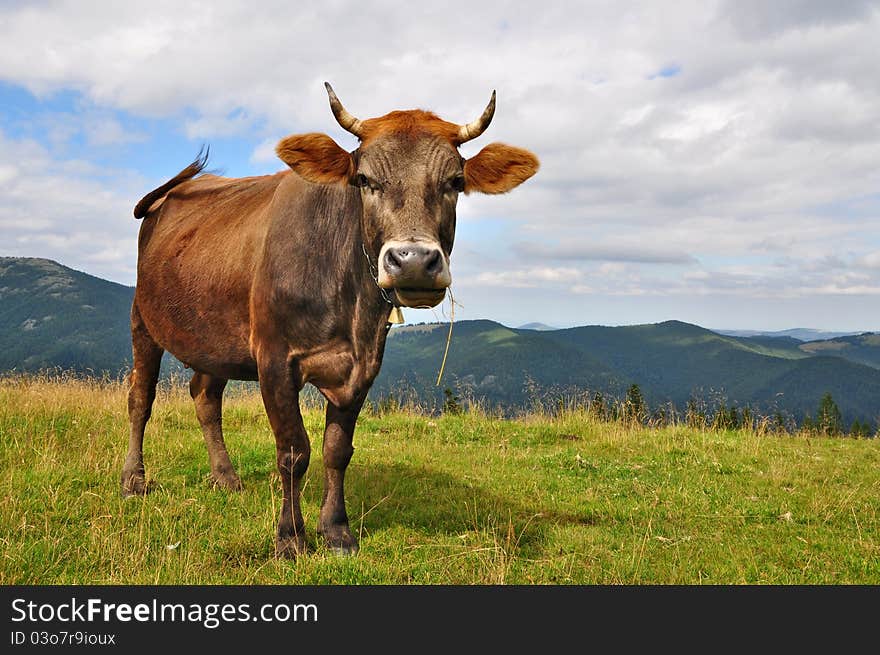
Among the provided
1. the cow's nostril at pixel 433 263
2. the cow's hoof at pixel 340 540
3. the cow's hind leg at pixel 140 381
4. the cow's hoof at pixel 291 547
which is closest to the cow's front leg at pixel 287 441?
the cow's hoof at pixel 291 547

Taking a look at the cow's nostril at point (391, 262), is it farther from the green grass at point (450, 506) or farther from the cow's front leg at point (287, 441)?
the green grass at point (450, 506)

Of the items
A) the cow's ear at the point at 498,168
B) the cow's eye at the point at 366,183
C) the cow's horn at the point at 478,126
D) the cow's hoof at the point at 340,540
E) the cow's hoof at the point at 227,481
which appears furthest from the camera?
the cow's hoof at the point at 227,481

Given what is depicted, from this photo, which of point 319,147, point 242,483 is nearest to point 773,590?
point 319,147

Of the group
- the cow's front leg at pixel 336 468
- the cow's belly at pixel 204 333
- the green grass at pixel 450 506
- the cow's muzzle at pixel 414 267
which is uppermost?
the cow's muzzle at pixel 414 267

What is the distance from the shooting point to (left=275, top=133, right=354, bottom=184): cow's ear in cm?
499

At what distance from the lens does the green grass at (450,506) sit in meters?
5.02

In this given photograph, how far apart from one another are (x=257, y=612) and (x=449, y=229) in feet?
9.84

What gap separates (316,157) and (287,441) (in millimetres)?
2427

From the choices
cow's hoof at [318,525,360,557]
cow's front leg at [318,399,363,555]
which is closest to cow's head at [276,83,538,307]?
cow's front leg at [318,399,363,555]

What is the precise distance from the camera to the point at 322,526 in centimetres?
560

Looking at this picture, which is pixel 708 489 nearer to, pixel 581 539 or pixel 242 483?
pixel 581 539

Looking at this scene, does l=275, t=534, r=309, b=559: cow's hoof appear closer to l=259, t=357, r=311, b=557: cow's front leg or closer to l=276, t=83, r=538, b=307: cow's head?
l=259, t=357, r=311, b=557: cow's front leg

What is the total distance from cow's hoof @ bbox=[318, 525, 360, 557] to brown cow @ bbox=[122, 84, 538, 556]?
1 centimetres

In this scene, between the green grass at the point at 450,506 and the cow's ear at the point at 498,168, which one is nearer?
the green grass at the point at 450,506
